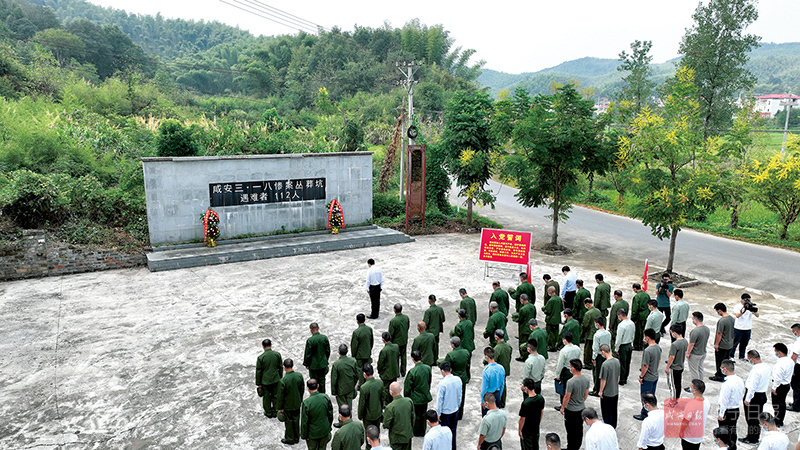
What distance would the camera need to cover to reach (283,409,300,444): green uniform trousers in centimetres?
573

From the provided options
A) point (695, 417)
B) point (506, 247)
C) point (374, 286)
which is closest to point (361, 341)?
point (374, 286)

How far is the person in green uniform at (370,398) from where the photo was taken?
5.32 m

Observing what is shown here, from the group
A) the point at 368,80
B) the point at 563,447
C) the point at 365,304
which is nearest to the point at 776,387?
the point at 563,447

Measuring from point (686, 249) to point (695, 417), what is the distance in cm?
1163

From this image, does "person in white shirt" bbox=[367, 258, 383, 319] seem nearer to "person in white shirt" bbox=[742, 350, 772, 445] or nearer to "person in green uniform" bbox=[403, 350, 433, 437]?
"person in green uniform" bbox=[403, 350, 433, 437]

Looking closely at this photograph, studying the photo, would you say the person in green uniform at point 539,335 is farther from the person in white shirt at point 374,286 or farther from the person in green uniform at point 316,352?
the person in white shirt at point 374,286

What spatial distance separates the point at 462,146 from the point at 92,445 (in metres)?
12.6

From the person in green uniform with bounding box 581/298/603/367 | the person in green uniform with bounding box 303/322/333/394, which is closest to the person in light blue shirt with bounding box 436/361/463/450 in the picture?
the person in green uniform with bounding box 303/322/333/394

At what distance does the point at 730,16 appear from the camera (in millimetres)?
20922

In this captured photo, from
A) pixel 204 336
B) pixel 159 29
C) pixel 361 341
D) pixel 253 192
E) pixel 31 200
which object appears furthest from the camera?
pixel 159 29

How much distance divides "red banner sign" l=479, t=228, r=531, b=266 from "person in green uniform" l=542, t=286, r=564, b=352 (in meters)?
3.07

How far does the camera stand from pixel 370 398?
17.6ft

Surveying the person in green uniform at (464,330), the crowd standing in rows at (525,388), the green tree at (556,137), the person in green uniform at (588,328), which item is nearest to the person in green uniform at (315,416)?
the crowd standing in rows at (525,388)

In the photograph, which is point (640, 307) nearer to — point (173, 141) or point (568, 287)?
point (568, 287)
